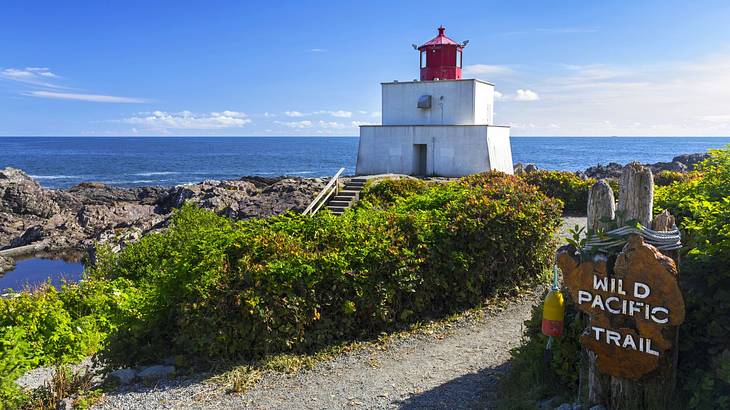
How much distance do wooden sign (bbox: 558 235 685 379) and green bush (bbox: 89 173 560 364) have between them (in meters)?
3.60

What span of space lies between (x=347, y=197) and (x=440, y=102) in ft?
32.4

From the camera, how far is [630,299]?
15.3 feet

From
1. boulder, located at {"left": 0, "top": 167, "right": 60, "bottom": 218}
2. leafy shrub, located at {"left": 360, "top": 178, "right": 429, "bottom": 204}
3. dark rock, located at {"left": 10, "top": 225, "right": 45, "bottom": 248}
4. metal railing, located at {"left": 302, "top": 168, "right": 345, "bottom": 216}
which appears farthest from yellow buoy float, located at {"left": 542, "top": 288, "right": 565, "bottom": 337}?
boulder, located at {"left": 0, "top": 167, "right": 60, "bottom": 218}

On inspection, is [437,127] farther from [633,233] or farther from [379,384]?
[633,233]

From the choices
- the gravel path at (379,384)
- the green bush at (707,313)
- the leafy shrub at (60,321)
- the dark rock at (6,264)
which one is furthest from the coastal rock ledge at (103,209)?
the green bush at (707,313)

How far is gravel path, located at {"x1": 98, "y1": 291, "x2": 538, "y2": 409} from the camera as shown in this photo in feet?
21.1

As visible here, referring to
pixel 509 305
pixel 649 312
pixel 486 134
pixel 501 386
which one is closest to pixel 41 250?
pixel 486 134

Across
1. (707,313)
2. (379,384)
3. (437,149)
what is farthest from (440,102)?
(707,313)

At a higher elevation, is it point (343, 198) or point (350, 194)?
point (350, 194)

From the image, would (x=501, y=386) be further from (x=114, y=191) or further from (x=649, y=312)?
(x=114, y=191)

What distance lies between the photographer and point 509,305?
949 centimetres

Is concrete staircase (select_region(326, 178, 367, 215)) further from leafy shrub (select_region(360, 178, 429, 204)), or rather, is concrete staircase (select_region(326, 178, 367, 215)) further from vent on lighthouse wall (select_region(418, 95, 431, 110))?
vent on lighthouse wall (select_region(418, 95, 431, 110))

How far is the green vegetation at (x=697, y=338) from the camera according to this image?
4.45 metres

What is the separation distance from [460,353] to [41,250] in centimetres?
2389
